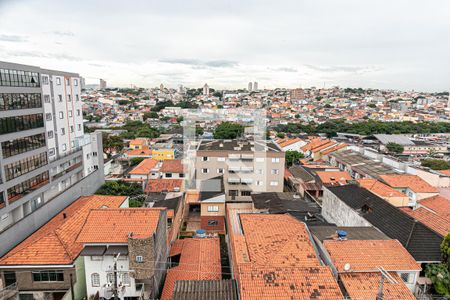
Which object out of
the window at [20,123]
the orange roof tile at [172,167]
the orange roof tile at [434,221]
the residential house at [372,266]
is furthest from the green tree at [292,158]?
the window at [20,123]

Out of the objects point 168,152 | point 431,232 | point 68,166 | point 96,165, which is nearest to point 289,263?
point 431,232

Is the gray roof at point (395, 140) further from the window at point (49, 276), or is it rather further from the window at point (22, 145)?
the window at point (49, 276)

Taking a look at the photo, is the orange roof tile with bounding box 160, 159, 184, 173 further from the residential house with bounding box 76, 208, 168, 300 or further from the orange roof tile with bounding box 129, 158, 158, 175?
the residential house with bounding box 76, 208, 168, 300

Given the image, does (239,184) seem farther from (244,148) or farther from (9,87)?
(9,87)

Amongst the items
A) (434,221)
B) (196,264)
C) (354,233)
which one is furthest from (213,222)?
(434,221)

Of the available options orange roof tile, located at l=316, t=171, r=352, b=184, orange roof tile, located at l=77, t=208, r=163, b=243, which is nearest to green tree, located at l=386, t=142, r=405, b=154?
orange roof tile, located at l=316, t=171, r=352, b=184

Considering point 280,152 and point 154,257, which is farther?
point 280,152
